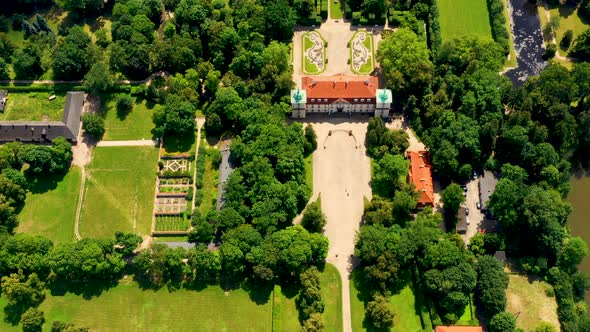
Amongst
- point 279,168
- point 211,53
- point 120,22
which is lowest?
point 279,168

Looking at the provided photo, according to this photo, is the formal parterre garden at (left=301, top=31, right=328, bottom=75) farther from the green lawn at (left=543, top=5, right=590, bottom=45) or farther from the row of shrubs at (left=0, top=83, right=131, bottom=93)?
the green lawn at (left=543, top=5, right=590, bottom=45)

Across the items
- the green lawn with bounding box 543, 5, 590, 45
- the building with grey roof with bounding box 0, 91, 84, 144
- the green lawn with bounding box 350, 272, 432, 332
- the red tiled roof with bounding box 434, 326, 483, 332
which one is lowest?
the red tiled roof with bounding box 434, 326, 483, 332

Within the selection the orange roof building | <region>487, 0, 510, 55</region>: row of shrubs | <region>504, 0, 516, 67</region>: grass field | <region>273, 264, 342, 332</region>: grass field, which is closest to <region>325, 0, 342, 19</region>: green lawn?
<region>487, 0, 510, 55</region>: row of shrubs

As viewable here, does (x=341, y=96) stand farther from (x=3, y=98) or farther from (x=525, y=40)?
(x=3, y=98)

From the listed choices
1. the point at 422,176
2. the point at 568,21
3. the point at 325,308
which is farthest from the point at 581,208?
the point at 325,308

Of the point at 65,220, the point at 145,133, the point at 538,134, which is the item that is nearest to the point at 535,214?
the point at 538,134

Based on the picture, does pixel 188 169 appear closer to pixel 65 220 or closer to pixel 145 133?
pixel 145 133
